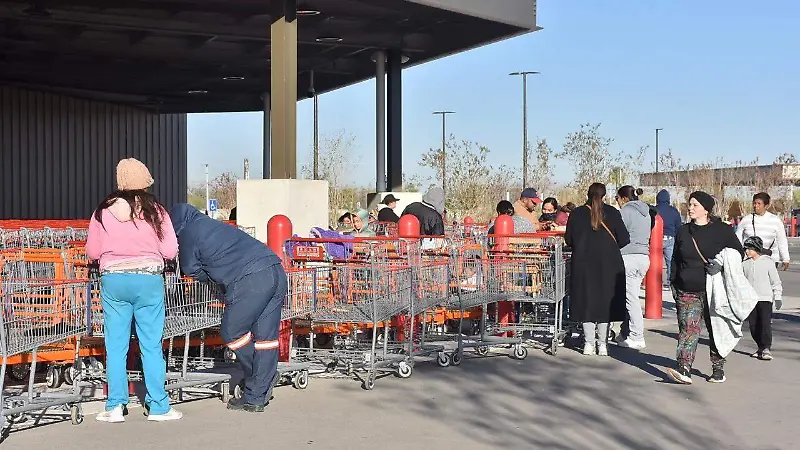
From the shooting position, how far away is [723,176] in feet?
216

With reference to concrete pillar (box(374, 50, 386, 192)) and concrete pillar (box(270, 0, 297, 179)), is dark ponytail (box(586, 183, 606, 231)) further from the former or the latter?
concrete pillar (box(374, 50, 386, 192))

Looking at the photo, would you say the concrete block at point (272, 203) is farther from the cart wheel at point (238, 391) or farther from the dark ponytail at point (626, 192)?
the cart wheel at point (238, 391)

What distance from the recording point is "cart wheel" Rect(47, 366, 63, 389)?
9570 millimetres

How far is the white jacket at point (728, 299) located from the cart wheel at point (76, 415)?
5519 millimetres

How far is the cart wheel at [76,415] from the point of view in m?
8.14

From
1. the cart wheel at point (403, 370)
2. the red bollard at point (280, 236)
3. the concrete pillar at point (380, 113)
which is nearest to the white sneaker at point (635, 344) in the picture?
the cart wheel at point (403, 370)

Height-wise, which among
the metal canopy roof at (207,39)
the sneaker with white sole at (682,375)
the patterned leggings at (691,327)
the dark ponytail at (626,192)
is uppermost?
the metal canopy roof at (207,39)

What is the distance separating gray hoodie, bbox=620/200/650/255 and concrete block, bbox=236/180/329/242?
531 centimetres

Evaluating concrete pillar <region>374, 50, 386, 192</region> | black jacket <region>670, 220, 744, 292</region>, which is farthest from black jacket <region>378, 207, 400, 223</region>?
black jacket <region>670, 220, 744, 292</region>

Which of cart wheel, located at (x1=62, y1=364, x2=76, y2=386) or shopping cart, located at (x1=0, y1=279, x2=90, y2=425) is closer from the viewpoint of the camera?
shopping cart, located at (x1=0, y1=279, x2=90, y2=425)

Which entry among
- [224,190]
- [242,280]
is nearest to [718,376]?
[242,280]

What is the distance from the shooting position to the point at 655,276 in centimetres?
1561

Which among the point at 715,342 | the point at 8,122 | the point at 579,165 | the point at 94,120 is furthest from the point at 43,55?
the point at 579,165

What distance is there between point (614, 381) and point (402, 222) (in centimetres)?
425
